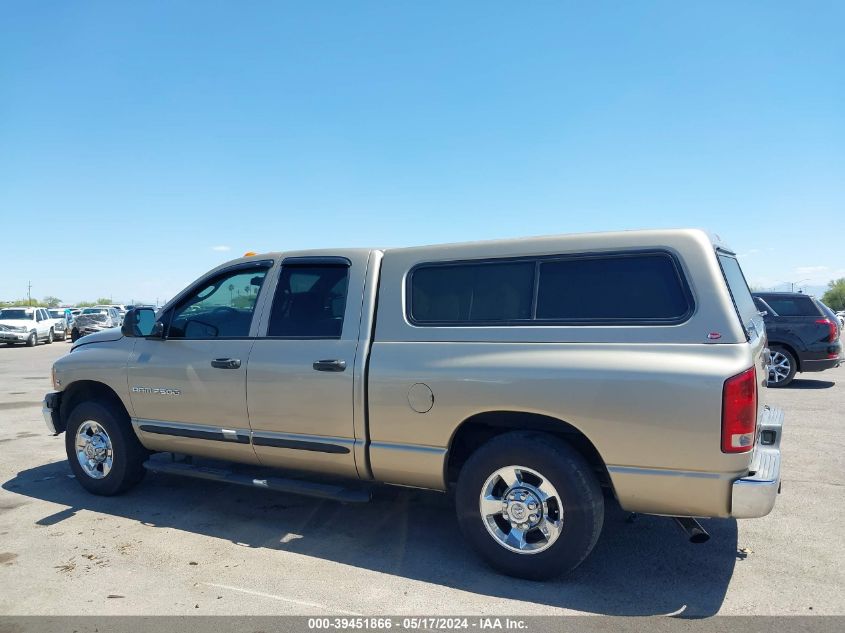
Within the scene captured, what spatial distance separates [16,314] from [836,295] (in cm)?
8361

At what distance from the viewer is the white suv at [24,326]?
2522 cm

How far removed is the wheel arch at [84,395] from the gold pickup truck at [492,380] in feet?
1.03

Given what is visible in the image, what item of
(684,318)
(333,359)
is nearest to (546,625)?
(684,318)

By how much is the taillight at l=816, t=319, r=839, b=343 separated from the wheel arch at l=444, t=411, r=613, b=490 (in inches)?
363

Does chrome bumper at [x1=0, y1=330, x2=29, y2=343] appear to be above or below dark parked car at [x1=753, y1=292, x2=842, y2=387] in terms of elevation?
below

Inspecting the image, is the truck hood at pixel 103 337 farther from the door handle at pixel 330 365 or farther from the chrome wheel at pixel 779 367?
the chrome wheel at pixel 779 367

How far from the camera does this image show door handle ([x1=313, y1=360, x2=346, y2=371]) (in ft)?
13.1

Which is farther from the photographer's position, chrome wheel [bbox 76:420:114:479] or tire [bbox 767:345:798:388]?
tire [bbox 767:345:798:388]

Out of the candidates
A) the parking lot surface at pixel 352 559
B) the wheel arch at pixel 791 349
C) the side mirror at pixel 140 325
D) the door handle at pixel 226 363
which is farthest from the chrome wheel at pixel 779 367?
the side mirror at pixel 140 325

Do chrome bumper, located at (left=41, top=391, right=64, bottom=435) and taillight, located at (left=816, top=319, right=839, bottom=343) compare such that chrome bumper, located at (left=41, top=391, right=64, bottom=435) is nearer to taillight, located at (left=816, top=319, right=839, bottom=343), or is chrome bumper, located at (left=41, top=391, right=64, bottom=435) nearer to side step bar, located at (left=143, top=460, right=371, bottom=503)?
side step bar, located at (left=143, top=460, right=371, bottom=503)

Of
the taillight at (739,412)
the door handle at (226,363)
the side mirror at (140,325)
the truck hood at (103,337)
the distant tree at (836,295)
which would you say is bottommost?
the distant tree at (836,295)

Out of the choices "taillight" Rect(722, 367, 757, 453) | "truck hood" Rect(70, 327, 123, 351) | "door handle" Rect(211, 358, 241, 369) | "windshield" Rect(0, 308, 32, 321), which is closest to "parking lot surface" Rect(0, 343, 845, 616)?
"taillight" Rect(722, 367, 757, 453)

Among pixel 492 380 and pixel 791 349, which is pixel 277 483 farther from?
pixel 791 349

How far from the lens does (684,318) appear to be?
3238mm
